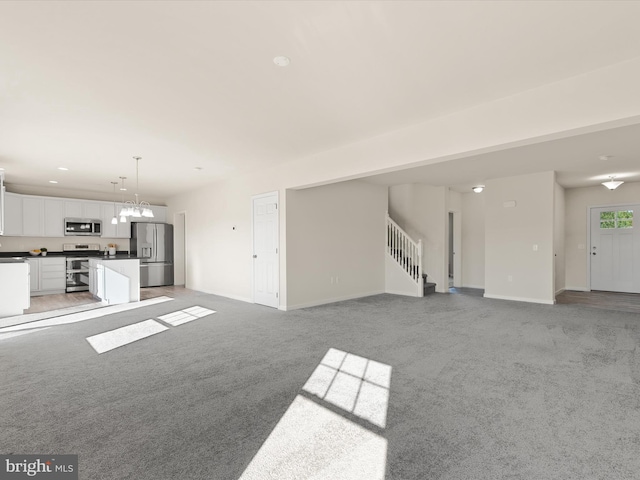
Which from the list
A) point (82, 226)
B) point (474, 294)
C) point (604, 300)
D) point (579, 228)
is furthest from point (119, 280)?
point (579, 228)

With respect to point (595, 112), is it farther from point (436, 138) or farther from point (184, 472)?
point (184, 472)

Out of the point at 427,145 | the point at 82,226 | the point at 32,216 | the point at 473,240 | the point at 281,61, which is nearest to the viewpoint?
the point at 281,61

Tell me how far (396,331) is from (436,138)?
2528 millimetres

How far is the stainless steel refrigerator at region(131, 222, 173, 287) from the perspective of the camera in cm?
895

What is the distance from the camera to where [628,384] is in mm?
2832

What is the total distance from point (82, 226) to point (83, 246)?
2.16ft

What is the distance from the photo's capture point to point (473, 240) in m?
8.71

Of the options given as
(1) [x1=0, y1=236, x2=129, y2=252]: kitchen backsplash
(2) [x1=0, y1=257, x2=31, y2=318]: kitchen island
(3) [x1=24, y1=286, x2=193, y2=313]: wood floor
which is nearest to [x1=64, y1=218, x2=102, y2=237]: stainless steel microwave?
(1) [x1=0, y1=236, x2=129, y2=252]: kitchen backsplash

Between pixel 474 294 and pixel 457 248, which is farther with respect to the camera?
pixel 457 248

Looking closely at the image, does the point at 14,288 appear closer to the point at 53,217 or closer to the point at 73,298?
the point at 73,298

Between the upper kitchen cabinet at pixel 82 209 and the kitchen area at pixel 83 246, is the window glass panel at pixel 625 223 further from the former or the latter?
the upper kitchen cabinet at pixel 82 209

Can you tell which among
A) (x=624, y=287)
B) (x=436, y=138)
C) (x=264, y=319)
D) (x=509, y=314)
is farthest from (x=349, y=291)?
(x=624, y=287)

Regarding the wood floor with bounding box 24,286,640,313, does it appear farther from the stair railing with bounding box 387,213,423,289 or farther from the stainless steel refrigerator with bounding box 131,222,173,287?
the stair railing with bounding box 387,213,423,289

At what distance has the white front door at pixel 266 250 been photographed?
610 centimetres
